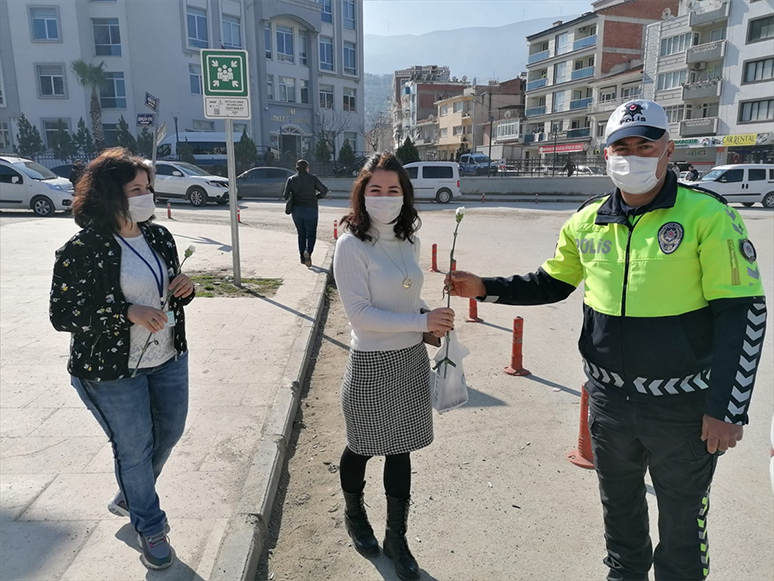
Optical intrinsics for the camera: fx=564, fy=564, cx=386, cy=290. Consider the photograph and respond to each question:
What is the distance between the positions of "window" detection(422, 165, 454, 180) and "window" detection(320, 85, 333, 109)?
27830mm

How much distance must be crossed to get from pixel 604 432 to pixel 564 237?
35.9 inches

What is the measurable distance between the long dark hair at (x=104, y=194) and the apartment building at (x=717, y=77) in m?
46.2

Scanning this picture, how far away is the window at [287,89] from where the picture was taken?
47281 mm

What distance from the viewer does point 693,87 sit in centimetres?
4547

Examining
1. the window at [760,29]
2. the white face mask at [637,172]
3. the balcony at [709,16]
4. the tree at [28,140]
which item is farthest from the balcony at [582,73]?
the white face mask at [637,172]

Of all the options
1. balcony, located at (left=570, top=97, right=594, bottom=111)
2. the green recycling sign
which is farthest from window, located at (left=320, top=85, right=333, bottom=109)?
the green recycling sign

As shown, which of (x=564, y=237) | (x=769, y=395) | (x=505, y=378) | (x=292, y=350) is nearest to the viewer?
(x=564, y=237)

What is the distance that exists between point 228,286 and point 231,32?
1624 inches

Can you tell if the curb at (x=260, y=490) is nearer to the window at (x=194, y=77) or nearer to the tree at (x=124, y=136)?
the tree at (x=124, y=136)

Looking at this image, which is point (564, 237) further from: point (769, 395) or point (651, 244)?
point (769, 395)

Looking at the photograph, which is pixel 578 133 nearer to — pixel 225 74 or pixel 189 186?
pixel 189 186

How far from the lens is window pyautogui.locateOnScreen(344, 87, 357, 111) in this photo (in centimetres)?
5316

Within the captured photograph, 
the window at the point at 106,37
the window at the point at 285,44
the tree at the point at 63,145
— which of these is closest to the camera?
the tree at the point at 63,145

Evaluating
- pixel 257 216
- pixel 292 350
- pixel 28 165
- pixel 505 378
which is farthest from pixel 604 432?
pixel 28 165
